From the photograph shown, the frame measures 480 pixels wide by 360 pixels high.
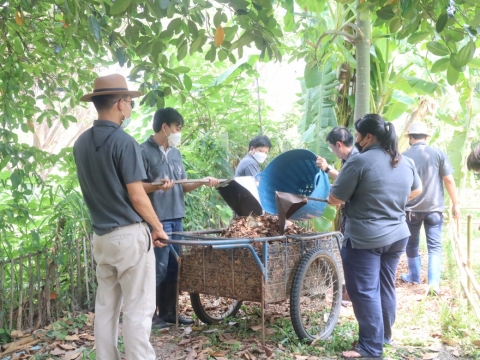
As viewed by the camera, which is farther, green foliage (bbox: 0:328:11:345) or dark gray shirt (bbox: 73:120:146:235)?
green foliage (bbox: 0:328:11:345)

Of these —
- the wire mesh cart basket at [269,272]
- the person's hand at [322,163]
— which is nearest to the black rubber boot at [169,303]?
the wire mesh cart basket at [269,272]

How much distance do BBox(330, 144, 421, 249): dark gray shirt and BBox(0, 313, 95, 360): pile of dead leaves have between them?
2.46m

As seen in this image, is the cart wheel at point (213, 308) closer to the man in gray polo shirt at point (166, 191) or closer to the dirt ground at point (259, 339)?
the dirt ground at point (259, 339)

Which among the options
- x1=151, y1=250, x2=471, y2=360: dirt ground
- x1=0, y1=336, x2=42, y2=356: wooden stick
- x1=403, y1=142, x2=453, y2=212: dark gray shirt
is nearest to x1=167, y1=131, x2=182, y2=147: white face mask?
x1=151, y1=250, x2=471, y2=360: dirt ground

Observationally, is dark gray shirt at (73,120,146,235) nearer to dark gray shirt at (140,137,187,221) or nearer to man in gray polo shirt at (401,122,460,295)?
dark gray shirt at (140,137,187,221)

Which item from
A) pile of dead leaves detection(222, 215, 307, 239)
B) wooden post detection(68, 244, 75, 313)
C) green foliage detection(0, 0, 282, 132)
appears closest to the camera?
green foliage detection(0, 0, 282, 132)

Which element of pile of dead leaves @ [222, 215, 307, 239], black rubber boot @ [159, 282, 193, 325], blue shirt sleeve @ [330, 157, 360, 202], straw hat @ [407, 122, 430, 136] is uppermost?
straw hat @ [407, 122, 430, 136]

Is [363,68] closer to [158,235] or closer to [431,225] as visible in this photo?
[431,225]

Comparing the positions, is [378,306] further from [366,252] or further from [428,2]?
[428,2]

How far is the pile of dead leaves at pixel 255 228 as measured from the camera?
422 cm

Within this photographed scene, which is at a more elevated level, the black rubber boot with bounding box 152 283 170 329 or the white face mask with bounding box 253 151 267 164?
the white face mask with bounding box 253 151 267 164

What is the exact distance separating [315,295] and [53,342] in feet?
7.75

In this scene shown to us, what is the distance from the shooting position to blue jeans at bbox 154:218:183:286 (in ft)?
14.7

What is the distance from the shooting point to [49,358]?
3822 mm
